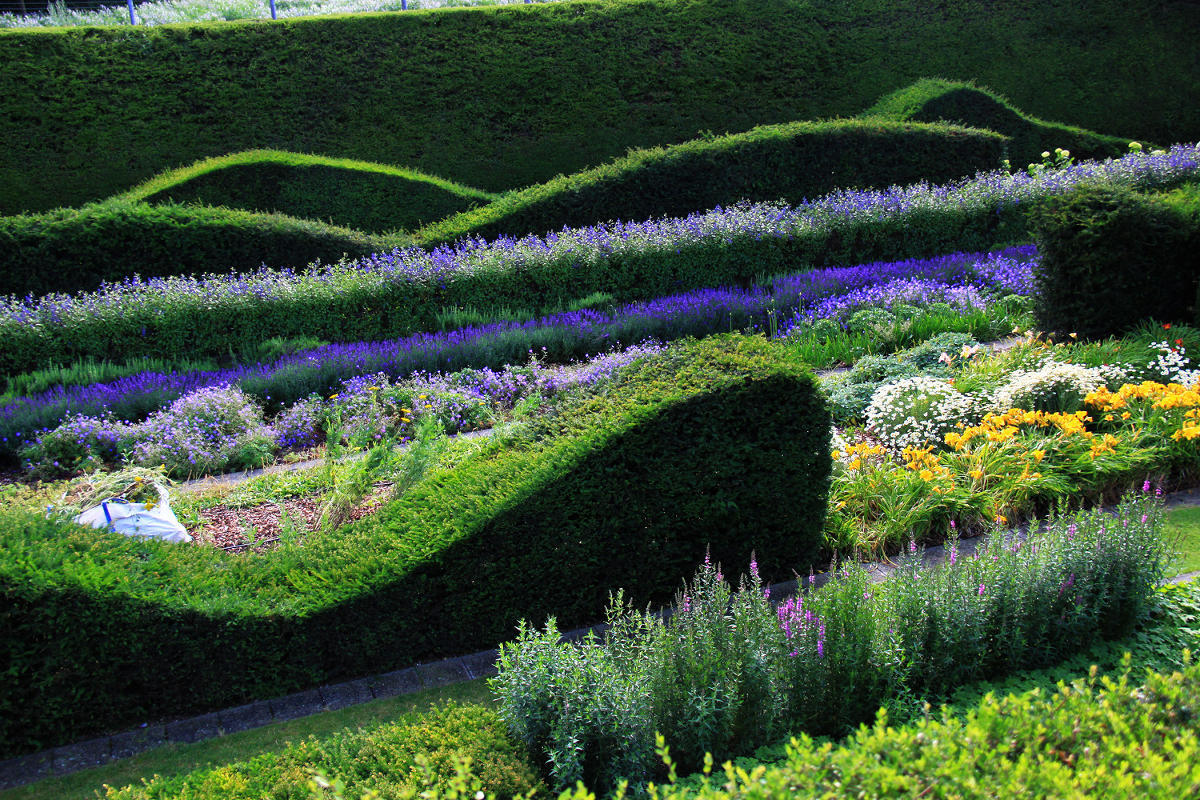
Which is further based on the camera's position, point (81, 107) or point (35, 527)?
point (81, 107)

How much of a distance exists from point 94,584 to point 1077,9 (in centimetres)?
2318

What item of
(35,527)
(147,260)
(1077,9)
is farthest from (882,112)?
(35,527)

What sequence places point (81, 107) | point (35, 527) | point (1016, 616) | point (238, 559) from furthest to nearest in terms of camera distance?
1. point (81, 107)
2. point (238, 559)
3. point (35, 527)
4. point (1016, 616)

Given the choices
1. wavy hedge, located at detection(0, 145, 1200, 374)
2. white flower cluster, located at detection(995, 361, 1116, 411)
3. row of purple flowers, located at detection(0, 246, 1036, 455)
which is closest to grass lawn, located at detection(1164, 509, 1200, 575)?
white flower cluster, located at detection(995, 361, 1116, 411)

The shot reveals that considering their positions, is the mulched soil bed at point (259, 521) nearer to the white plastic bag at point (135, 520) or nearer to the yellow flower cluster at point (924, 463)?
the white plastic bag at point (135, 520)

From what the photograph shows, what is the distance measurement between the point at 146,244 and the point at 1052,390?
10.6 metres

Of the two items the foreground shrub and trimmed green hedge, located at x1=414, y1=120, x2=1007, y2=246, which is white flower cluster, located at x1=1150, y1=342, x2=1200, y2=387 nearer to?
the foreground shrub

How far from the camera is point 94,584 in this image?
363 cm

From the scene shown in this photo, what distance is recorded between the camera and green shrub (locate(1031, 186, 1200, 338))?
23.5 ft

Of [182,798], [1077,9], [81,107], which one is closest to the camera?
[182,798]

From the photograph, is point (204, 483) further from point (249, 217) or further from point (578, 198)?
point (578, 198)

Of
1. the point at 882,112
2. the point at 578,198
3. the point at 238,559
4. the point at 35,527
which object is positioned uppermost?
the point at 882,112

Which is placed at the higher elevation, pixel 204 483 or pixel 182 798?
pixel 204 483

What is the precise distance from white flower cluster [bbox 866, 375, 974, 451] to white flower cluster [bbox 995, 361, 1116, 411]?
1.03 ft
